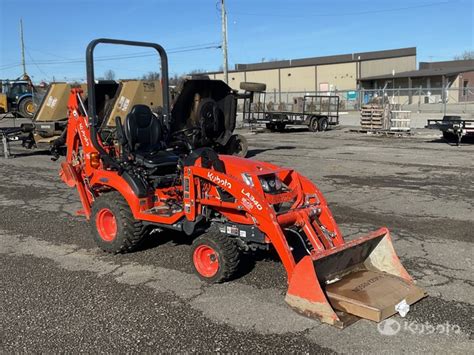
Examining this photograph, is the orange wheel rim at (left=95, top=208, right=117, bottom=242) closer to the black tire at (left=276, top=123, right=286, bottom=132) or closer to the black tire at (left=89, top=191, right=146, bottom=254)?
the black tire at (left=89, top=191, right=146, bottom=254)

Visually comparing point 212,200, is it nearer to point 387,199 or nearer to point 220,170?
point 220,170

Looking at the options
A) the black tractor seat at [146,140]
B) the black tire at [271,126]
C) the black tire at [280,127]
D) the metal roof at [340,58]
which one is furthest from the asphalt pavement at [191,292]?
the metal roof at [340,58]

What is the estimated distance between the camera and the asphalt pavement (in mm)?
3598

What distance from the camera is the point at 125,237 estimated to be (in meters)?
5.38

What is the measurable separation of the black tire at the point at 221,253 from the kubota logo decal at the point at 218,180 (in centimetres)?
45

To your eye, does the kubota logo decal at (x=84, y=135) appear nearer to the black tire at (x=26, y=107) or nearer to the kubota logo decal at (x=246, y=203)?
the kubota logo decal at (x=246, y=203)

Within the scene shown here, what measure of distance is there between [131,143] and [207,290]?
190cm

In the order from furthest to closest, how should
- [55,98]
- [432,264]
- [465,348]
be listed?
[55,98]
[432,264]
[465,348]

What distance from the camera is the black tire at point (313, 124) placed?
81.5ft

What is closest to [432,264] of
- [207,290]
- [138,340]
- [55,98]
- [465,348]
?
[465,348]

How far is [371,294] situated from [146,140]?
9.78ft

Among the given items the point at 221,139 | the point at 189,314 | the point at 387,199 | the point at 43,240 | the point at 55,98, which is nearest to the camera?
the point at 189,314

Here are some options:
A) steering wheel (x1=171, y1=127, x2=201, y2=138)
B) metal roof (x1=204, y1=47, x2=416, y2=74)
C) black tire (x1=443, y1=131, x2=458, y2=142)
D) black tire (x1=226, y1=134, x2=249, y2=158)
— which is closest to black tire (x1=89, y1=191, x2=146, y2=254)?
steering wheel (x1=171, y1=127, x2=201, y2=138)

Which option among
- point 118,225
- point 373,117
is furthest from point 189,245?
point 373,117
